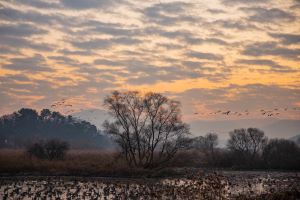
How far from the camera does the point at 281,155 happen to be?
78812 mm

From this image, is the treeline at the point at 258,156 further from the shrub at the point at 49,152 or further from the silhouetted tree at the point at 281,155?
the shrub at the point at 49,152

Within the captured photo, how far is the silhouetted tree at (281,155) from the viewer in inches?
2901

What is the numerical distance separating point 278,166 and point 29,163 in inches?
1720

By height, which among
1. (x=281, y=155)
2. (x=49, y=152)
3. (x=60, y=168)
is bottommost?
(x=60, y=168)

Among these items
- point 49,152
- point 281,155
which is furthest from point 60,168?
point 281,155

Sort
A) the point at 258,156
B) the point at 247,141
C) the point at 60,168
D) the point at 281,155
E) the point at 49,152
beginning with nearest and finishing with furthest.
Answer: the point at 60,168 → the point at 49,152 → the point at 281,155 → the point at 258,156 → the point at 247,141

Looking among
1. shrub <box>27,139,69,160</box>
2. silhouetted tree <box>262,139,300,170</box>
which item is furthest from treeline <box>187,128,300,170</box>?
shrub <box>27,139,69,160</box>

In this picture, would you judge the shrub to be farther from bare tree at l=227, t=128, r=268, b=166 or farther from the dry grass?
bare tree at l=227, t=128, r=268, b=166

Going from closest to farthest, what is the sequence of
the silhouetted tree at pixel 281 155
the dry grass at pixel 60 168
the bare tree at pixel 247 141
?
the dry grass at pixel 60 168, the silhouetted tree at pixel 281 155, the bare tree at pixel 247 141

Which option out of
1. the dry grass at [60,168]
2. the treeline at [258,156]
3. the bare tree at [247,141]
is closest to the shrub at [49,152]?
the dry grass at [60,168]

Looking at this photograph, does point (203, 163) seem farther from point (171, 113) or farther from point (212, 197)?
point (212, 197)

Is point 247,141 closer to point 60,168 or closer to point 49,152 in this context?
point 49,152

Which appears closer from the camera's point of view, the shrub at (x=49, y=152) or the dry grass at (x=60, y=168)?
the dry grass at (x=60, y=168)

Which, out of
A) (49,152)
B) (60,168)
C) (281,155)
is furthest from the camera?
(281,155)
